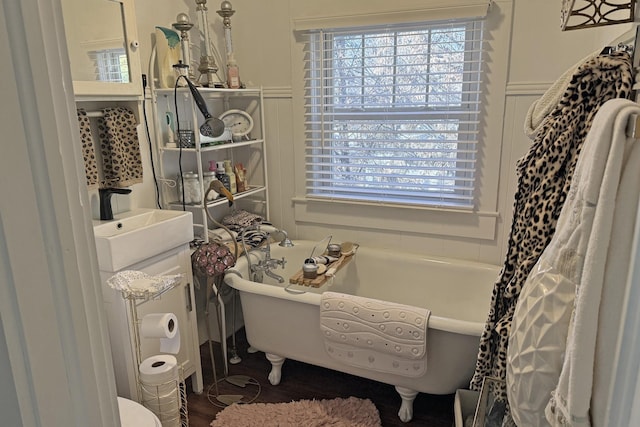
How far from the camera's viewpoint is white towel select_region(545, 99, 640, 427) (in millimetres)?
858

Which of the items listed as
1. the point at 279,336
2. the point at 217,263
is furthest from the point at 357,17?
the point at 279,336

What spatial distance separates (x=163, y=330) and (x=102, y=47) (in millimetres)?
1367

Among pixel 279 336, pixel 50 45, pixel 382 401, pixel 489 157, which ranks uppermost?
pixel 50 45

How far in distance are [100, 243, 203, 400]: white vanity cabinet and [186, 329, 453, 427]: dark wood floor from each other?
6.2 inches

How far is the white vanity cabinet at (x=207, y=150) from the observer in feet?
8.46

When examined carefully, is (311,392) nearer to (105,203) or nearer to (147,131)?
(105,203)

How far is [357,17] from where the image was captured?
2.72 m

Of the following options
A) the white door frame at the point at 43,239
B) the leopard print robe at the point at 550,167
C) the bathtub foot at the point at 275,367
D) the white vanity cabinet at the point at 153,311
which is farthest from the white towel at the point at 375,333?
the white door frame at the point at 43,239

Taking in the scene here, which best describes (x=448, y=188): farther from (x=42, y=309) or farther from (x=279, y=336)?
(x=42, y=309)

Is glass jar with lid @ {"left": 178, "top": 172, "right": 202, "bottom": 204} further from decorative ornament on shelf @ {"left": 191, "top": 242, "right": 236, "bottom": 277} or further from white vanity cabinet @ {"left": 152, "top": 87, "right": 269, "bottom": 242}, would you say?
decorative ornament on shelf @ {"left": 191, "top": 242, "right": 236, "bottom": 277}

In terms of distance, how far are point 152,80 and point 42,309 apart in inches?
87.1

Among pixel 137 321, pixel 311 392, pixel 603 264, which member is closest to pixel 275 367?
pixel 311 392

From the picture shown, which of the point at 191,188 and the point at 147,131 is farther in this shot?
the point at 191,188

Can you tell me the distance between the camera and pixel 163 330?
1817mm
